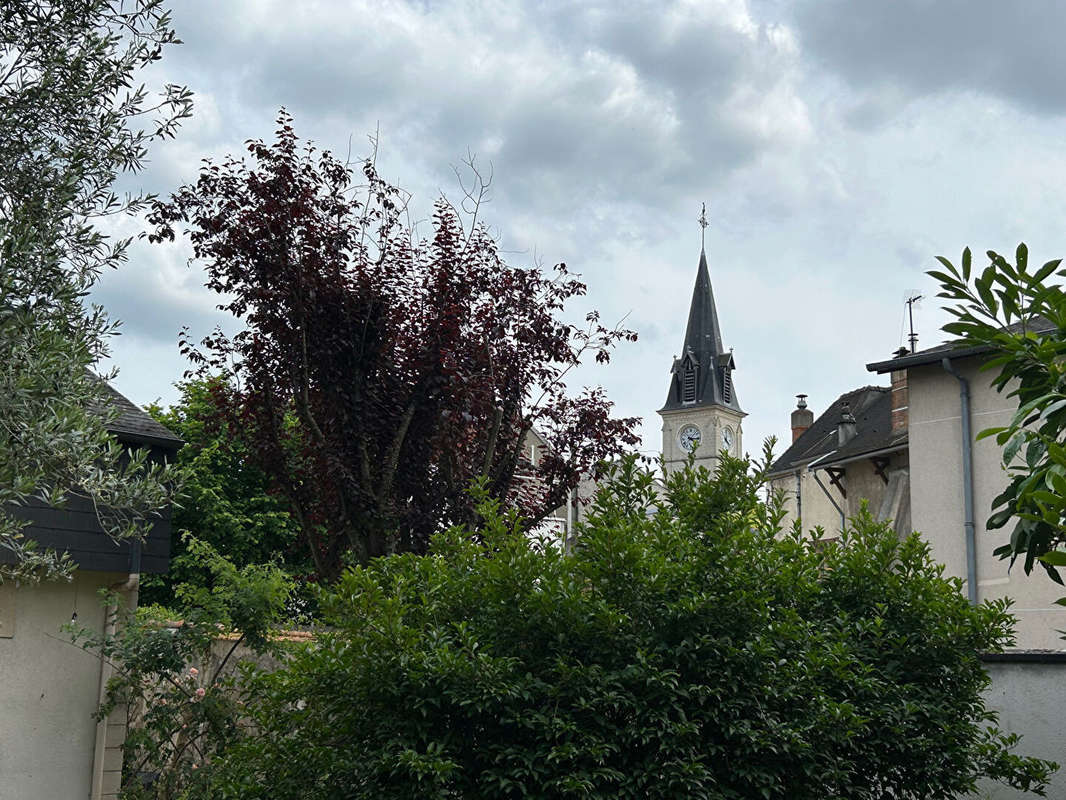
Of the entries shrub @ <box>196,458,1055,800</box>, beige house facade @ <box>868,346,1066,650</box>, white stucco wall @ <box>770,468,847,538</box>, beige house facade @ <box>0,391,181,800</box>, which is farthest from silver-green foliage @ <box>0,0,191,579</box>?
white stucco wall @ <box>770,468,847,538</box>

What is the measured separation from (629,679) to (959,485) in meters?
14.2

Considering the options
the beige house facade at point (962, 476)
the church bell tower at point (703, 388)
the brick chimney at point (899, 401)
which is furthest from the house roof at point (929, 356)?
the church bell tower at point (703, 388)

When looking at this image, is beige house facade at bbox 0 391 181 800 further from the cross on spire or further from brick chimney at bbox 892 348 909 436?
the cross on spire

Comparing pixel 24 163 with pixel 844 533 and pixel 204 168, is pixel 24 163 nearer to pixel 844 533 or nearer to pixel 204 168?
Result: pixel 204 168

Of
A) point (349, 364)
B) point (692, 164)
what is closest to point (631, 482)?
point (349, 364)

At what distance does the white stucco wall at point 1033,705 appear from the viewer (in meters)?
7.38

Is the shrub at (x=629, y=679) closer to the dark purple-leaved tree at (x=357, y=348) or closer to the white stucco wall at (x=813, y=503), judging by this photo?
the dark purple-leaved tree at (x=357, y=348)

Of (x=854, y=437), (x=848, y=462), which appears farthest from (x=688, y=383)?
(x=848, y=462)

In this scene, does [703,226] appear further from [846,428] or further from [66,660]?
[66,660]

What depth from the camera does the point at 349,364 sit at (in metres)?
8.81

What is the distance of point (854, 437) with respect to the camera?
2945 centimetres

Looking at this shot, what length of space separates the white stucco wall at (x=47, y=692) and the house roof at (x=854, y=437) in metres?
15.9

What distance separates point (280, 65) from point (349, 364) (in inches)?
91.9

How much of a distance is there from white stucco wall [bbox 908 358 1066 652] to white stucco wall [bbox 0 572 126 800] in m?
13.0
